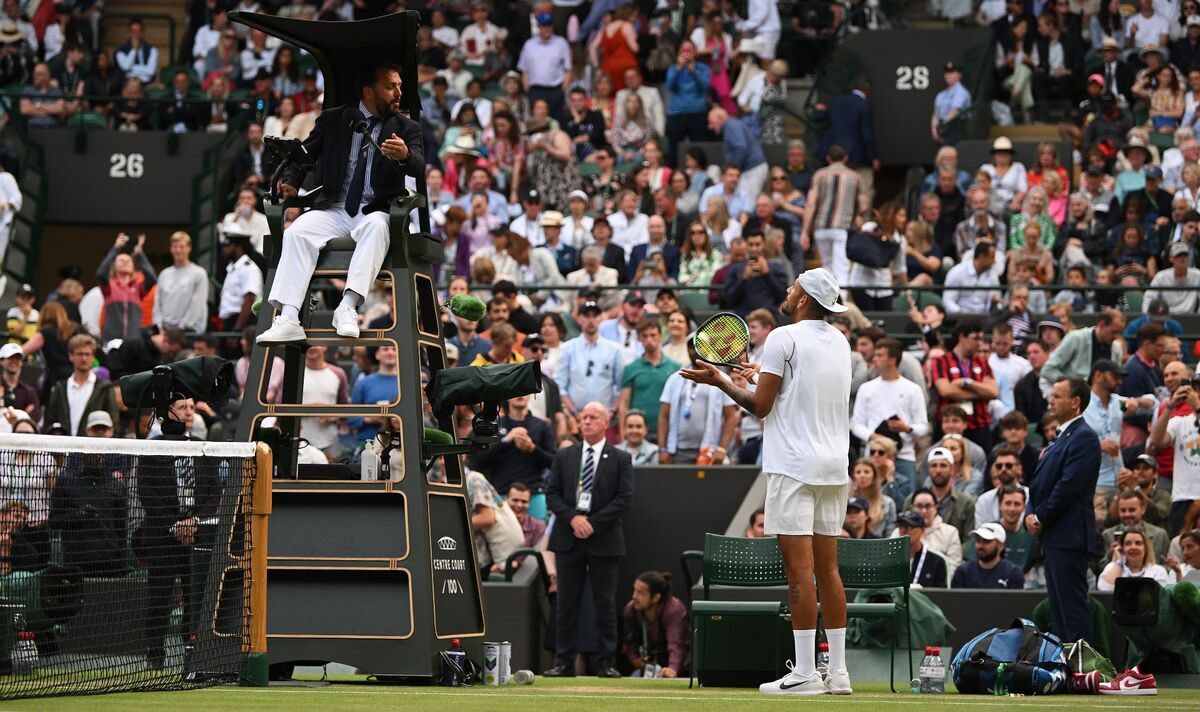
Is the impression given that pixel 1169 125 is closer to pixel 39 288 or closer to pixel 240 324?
pixel 240 324

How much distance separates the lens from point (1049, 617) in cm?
1373

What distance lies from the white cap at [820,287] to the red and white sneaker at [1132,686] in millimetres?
3191

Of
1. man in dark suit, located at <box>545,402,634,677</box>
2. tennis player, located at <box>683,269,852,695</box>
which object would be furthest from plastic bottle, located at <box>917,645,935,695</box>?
man in dark suit, located at <box>545,402,634,677</box>

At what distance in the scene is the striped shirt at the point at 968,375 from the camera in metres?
17.6

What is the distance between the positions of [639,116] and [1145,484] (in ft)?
35.2

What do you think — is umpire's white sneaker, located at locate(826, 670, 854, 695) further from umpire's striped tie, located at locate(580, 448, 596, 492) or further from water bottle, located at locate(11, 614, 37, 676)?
umpire's striped tie, located at locate(580, 448, 596, 492)

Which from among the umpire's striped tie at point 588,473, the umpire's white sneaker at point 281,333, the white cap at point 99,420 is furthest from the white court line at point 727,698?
the white cap at point 99,420

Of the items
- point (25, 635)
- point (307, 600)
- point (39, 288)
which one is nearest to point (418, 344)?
point (307, 600)

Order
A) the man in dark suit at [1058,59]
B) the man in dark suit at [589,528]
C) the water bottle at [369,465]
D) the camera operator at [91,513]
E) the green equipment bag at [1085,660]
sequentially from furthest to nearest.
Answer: the man in dark suit at [1058,59] → the man in dark suit at [589,528] → the green equipment bag at [1085,660] → the water bottle at [369,465] → the camera operator at [91,513]

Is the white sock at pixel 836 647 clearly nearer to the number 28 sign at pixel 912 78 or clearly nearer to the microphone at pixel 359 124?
the microphone at pixel 359 124

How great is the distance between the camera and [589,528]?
50.2 feet

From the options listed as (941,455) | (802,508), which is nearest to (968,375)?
(941,455)

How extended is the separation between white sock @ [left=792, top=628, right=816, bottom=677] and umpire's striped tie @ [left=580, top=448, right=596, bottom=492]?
5121mm

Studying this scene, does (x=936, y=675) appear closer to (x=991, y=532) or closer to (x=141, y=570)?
(x=991, y=532)
